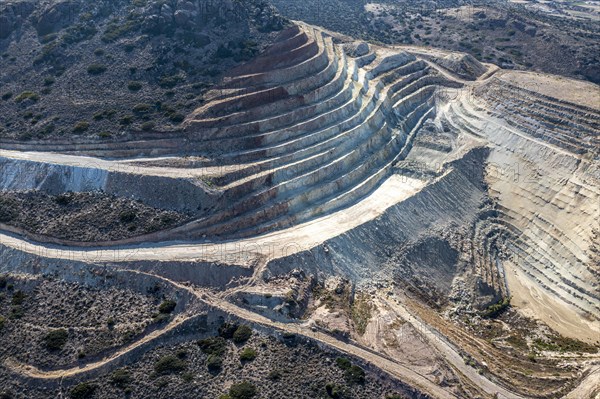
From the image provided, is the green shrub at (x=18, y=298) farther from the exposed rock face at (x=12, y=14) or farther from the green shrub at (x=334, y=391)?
the exposed rock face at (x=12, y=14)

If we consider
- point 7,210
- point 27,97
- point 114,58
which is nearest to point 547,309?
point 7,210

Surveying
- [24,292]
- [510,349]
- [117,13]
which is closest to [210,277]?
[24,292]

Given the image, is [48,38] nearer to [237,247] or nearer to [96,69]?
[96,69]

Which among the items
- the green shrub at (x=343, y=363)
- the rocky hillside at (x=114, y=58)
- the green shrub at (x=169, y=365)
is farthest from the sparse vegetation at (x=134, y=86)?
the green shrub at (x=343, y=363)

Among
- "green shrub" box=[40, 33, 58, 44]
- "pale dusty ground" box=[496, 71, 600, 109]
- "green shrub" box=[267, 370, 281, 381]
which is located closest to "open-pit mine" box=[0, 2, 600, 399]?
"green shrub" box=[267, 370, 281, 381]

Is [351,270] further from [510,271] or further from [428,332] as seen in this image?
[510,271]

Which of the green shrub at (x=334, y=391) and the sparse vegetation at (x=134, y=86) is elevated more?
the sparse vegetation at (x=134, y=86)
